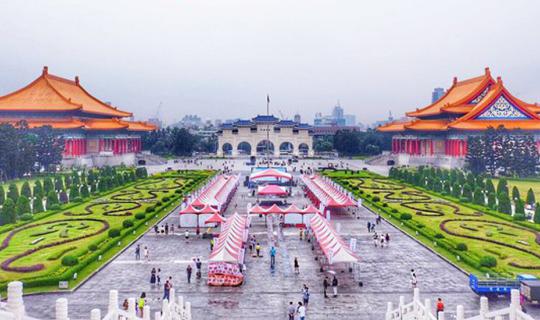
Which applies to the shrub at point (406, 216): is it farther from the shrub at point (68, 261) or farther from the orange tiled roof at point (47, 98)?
the orange tiled roof at point (47, 98)

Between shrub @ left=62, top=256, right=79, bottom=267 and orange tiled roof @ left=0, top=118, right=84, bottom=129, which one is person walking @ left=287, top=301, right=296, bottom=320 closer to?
shrub @ left=62, top=256, right=79, bottom=267

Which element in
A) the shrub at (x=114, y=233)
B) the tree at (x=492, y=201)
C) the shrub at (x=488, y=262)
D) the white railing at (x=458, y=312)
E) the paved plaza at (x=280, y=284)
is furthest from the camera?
the tree at (x=492, y=201)

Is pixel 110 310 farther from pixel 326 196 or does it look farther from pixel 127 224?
pixel 326 196

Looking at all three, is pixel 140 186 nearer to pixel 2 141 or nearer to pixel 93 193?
pixel 93 193

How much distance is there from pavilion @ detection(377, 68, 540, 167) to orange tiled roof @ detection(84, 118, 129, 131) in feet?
160

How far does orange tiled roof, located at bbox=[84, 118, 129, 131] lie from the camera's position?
86.7 m

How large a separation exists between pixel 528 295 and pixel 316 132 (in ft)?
552

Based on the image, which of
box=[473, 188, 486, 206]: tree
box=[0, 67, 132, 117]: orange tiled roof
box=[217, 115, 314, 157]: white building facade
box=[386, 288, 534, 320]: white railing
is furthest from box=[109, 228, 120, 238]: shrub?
box=[217, 115, 314, 157]: white building facade

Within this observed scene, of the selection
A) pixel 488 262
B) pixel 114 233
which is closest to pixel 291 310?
pixel 488 262

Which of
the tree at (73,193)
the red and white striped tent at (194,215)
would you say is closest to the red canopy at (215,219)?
the red and white striped tent at (194,215)

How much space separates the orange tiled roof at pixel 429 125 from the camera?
8358 centimetres

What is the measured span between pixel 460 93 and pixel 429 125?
10.6 metres

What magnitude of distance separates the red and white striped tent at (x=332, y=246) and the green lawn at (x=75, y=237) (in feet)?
39.4

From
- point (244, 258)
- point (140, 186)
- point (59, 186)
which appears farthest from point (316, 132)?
point (244, 258)
